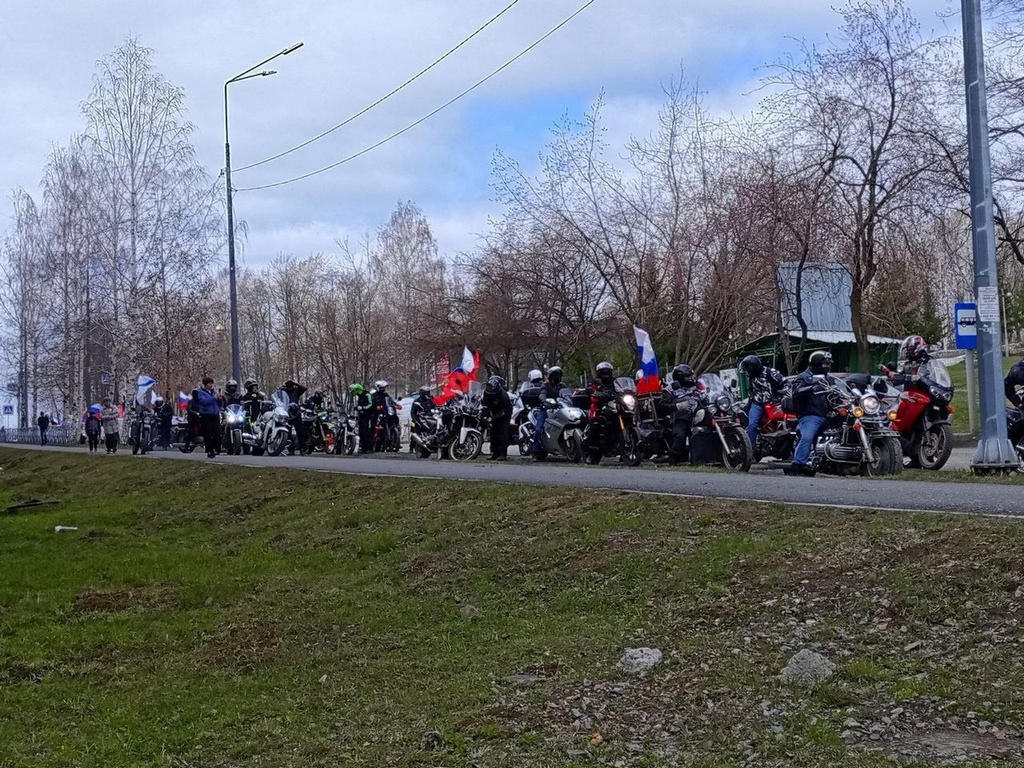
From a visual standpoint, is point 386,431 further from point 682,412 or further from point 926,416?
point 926,416

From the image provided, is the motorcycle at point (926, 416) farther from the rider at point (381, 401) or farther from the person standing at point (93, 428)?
the person standing at point (93, 428)

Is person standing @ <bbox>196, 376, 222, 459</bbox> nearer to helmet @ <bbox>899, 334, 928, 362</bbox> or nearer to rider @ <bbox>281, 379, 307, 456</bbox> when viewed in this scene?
rider @ <bbox>281, 379, 307, 456</bbox>

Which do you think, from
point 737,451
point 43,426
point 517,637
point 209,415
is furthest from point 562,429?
point 43,426

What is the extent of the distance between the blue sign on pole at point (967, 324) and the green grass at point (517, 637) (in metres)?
4.54

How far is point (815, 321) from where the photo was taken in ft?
128

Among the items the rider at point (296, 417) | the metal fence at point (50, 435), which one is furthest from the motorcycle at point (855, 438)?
the metal fence at point (50, 435)

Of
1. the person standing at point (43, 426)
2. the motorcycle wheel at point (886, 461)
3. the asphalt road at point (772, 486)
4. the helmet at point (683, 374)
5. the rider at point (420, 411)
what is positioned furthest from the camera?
the person standing at point (43, 426)

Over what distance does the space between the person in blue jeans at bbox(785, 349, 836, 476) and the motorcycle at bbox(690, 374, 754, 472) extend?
113 centimetres

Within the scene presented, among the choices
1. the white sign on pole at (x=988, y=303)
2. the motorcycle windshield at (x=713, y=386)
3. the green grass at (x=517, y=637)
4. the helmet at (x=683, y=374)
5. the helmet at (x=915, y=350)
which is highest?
the white sign on pole at (x=988, y=303)

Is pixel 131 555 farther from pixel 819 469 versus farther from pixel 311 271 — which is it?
pixel 311 271

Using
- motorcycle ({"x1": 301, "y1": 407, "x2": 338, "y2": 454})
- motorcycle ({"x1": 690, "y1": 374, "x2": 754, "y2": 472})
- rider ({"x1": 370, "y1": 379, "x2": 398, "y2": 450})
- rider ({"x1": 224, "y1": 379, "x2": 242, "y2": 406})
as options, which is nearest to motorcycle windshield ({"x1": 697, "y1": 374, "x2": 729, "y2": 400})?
motorcycle ({"x1": 690, "y1": 374, "x2": 754, "y2": 472})

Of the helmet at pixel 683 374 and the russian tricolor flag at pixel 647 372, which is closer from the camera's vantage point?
the helmet at pixel 683 374

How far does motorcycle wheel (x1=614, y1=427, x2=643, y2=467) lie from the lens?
1723 cm

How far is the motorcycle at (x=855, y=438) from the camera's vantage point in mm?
12969
